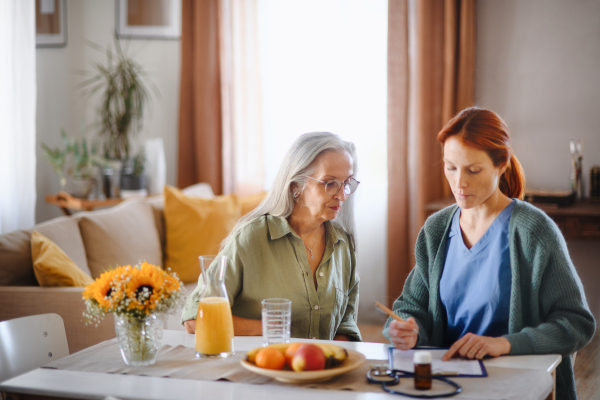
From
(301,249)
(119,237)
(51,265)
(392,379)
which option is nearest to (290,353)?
(392,379)

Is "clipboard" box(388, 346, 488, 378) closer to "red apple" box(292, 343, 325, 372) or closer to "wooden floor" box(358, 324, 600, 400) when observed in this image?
"red apple" box(292, 343, 325, 372)

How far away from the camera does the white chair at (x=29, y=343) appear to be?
153 cm

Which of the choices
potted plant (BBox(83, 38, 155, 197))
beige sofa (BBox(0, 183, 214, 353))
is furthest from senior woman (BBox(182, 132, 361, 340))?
potted plant (BBox(83, 38, 155, 197))

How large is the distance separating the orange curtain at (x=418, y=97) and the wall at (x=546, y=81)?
5.8 inches

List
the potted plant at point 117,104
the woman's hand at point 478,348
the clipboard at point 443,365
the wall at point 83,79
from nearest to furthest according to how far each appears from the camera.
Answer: the clipboard at point 443,365 → the woman's hand at point 478,348 → the potted plant at point 117,104 → the wall at point 83,79

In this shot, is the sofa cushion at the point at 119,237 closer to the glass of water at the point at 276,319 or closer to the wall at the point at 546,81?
the glass of water at the point at 276,319

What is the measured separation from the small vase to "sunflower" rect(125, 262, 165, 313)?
42 millimetres

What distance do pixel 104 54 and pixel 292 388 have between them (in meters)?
3.84

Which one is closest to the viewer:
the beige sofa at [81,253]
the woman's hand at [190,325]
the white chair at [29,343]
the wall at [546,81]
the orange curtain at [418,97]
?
the white chair at [29,343]

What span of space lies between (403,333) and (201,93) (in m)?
3.21

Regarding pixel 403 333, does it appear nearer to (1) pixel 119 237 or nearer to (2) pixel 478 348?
(2) pixel 478 348

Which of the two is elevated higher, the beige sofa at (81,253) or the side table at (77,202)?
the side table at (77,202)

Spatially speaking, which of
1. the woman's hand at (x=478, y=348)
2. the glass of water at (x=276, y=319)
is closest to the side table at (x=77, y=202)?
the glass of water at (x=276, y=319)

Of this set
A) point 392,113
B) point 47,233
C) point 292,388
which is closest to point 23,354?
point 292,388
